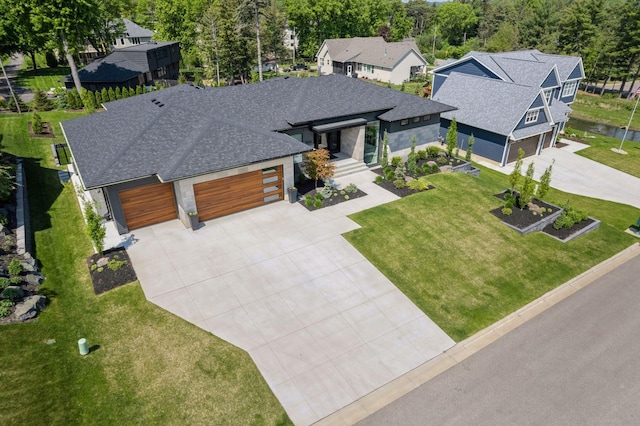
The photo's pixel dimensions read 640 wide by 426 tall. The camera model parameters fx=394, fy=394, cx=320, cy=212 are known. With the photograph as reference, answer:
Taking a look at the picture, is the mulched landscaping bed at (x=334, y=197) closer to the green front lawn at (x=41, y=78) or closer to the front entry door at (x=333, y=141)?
the front entry door at (x=333, y=141)

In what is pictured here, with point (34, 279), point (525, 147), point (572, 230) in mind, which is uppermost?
point (34, 279)

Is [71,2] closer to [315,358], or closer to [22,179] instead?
[22,179]

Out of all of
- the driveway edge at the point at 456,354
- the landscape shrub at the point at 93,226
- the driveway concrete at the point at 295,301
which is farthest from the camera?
the landscape shrub at the point at 93,226

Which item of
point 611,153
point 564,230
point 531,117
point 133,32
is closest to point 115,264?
point 564,230

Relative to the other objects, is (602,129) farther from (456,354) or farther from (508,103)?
(456,354)

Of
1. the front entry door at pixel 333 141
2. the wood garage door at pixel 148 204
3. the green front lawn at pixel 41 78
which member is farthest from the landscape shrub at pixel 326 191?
the green front lawn at pixel 41 78

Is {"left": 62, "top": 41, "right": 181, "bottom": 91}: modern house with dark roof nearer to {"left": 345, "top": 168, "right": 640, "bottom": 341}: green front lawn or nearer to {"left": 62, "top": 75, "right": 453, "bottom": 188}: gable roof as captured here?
{"left": 62, "top": 75, "right": 453, "bottom": 188}: gable roof

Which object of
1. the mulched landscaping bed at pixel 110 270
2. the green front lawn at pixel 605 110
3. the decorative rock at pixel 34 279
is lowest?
the green front lawn at pixel 605 110
